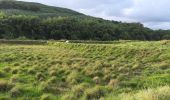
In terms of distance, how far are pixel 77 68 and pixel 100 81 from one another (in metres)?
5.61

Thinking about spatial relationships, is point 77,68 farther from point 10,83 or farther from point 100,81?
point 10,83

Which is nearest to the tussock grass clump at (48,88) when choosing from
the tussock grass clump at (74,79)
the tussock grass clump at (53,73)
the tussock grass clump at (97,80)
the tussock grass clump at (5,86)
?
the tussock grass clump at (5,86)

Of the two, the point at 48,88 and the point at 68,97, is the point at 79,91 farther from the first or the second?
the point at 48,88

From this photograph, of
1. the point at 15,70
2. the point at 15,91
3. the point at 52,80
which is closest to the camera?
the point at 15,91

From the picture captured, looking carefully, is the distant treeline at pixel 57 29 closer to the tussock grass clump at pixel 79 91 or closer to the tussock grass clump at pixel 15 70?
the tussock grass clump at pixel 15 70

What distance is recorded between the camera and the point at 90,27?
115 metres

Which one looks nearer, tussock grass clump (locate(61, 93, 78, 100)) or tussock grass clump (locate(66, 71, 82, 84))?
tussock grass clump (locate(61, 93, 78, 100))

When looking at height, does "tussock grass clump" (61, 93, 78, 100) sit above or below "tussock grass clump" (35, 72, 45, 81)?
Answer: above

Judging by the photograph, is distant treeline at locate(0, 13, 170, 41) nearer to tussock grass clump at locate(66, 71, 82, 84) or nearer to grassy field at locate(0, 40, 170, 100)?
grassy field at locate(0, 40, 170, 100)

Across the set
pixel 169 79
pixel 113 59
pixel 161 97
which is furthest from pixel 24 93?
pixel 113 59

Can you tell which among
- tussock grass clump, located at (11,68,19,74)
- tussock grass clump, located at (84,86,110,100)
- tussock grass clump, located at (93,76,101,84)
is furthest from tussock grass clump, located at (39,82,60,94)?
tussock grass clump, located at (11,68,19,74)

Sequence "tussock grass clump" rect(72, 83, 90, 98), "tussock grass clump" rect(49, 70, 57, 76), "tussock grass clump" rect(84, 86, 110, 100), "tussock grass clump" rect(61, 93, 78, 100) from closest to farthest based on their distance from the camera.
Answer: "tussock grass clump" rect(61, 93, 78, 100), "tussock grass clump" rect(84, 86, 110, 100), "tussock grass clump" rect(72, 83, 90, 98), "tussock grass clump" rect(49, 70, 57, 76)

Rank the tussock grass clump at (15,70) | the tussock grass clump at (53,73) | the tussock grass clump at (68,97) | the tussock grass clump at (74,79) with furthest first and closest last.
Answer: the tussock grass clump at (15,70), the tussock grass clump at (53,73), the tussock grass clump at (74,79), the tussock grass clump at (68,97)

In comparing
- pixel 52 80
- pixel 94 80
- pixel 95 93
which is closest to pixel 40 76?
pixel 52 80
